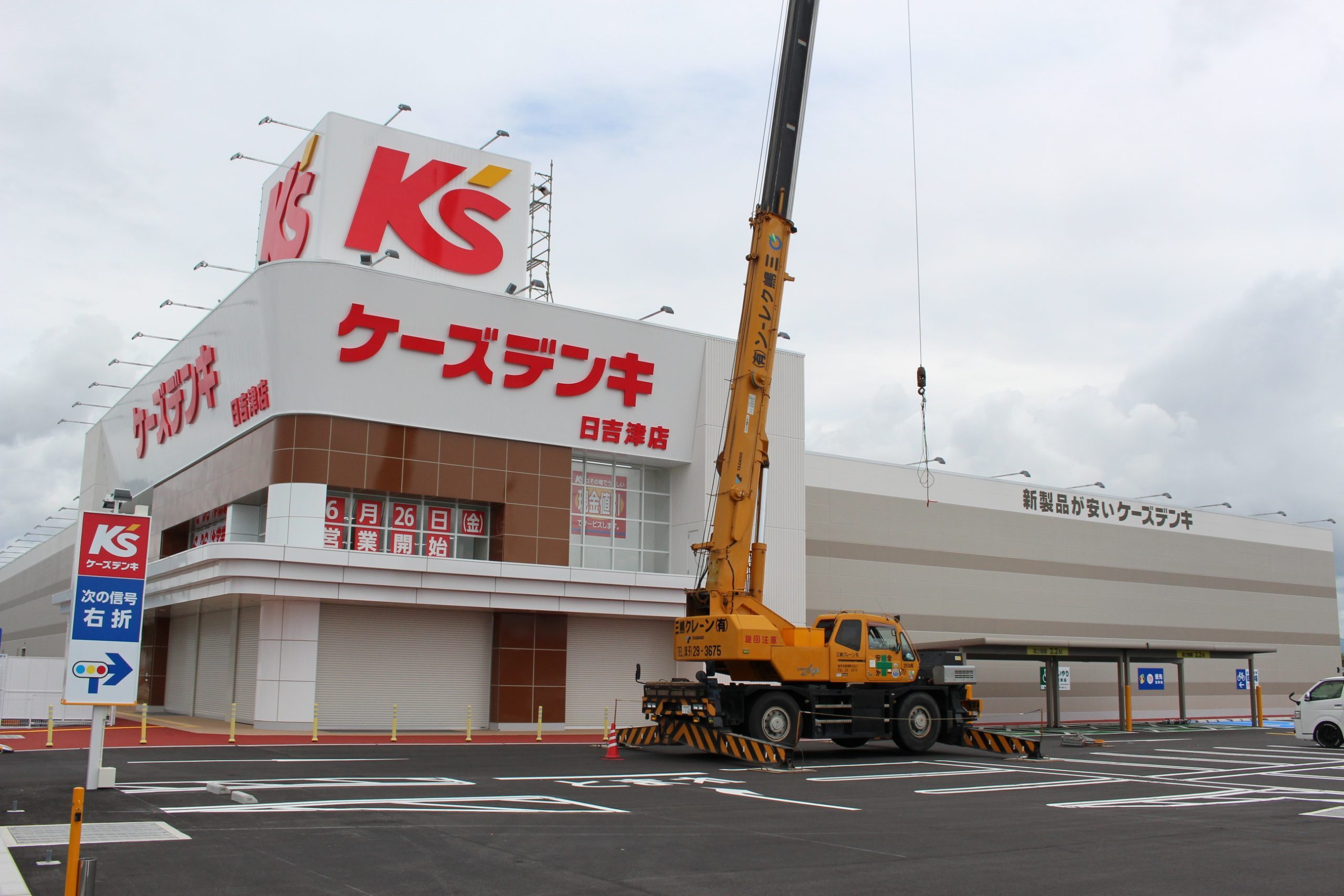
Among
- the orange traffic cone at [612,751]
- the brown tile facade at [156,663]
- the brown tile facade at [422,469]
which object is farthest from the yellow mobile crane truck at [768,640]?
the brown tile facade at [156,663]

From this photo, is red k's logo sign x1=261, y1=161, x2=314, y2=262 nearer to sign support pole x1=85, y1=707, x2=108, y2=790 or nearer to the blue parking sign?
sign support pole x1=85, y1=707, x2=108, y2=790

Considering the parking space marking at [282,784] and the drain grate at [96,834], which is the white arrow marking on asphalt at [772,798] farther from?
the drain grate at [96,834]

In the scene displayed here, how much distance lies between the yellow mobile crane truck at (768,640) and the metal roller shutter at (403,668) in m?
9.25

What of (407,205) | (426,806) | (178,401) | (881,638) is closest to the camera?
(426,806)

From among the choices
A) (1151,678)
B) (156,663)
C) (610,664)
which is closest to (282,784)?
(610,664)

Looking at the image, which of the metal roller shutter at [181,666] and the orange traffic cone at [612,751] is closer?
the orange traffic cone at [612,751]

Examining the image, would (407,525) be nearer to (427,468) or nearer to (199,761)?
(427,468)

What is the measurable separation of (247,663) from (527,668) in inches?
322

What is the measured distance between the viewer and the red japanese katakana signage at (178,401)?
35.0m

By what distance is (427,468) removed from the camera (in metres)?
30.7

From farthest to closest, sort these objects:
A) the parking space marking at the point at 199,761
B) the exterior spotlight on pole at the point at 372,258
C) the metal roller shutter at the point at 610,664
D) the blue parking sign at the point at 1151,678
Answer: the blue parking sign at the point at 1151,678 → the metal roller shutter at the point at 610,664 → the exterior spotlight on pole at the point at 372,258 → the parking space marking at the point at 199,761

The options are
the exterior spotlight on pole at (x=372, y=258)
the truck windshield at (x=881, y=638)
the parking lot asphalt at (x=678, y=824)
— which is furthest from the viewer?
the exterior spotlight on pole at (x=372, y=258)

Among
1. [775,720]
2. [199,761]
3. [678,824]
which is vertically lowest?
[199,761]

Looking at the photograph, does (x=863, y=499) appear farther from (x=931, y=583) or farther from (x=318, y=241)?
(x=318, y=241)
